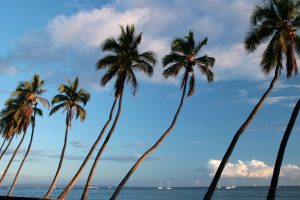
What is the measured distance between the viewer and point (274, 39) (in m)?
26.6

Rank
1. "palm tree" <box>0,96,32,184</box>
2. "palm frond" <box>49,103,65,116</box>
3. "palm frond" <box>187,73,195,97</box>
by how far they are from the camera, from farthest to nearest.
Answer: "palm tree" <box>0,96,32,184</box> < "palm frond" <box>49,103,65,116</box> < "palm frond" <box>187,73,195,97</box>

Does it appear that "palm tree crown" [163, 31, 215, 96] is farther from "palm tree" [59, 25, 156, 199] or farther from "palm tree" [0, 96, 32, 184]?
"palm tree" [0, 96, 32, 184]

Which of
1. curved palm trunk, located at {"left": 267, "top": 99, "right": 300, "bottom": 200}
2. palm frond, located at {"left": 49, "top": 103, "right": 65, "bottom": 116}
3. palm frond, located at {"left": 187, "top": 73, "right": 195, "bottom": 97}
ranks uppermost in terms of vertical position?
palm frond, located at {"left": 49, "top": 103, "right": 65, "bottom": 116}

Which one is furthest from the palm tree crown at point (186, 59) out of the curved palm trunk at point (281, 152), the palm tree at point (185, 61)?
A: the curved palm trunk at point (281, 152)

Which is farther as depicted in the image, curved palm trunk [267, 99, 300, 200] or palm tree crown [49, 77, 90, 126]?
palm tree crown [49, 77, 90, 126]

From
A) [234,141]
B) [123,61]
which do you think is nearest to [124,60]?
[123,61]

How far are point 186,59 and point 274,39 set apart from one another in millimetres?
8777

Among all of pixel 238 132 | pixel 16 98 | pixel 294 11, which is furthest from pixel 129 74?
pixel 16 98

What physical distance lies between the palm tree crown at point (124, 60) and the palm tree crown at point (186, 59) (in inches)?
89.9

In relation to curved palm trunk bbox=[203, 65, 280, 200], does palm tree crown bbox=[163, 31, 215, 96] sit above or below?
above

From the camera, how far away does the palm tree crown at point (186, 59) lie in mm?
33781

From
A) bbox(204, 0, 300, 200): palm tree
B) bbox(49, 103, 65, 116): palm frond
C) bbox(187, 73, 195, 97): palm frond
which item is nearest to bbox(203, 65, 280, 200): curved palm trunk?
bbox(204, 0, 300, 200): palm tree

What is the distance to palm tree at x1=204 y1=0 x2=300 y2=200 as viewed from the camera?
2600cm

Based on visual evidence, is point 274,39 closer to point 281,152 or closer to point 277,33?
Answer: point 277,33
